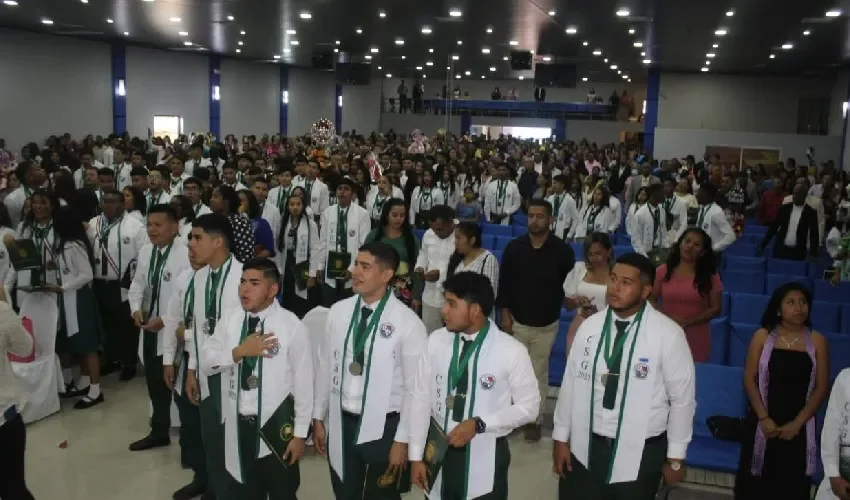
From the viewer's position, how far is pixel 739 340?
21.0 feet

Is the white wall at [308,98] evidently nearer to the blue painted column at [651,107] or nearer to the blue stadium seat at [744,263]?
the blue painted column at [651,107]

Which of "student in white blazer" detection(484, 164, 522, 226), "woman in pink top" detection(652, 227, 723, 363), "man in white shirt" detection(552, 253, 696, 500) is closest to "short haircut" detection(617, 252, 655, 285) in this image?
"man in white shirt" detection(552, 253, 696, 500)

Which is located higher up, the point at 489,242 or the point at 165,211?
the point at 165,211

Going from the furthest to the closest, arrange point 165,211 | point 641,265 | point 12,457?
point 165,211 → point 12,457 → point 641,265

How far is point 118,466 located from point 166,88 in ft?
80.7

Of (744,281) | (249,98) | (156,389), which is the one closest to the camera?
(156,389)

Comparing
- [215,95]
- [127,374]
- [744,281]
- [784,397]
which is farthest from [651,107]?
[784,397]

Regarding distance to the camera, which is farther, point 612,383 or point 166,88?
point 166,88

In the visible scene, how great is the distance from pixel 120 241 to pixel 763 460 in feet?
18.4

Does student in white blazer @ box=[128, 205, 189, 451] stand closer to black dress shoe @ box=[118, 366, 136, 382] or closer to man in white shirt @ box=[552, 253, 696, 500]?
black dress shoe @ box=[118, 366, 136, 382]

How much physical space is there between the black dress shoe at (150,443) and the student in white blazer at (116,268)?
179 centimetres

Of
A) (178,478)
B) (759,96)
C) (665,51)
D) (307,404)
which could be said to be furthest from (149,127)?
(307,404)

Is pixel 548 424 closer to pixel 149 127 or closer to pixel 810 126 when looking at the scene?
pixel 149 127

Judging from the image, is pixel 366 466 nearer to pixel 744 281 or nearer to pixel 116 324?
pixel 116 324
